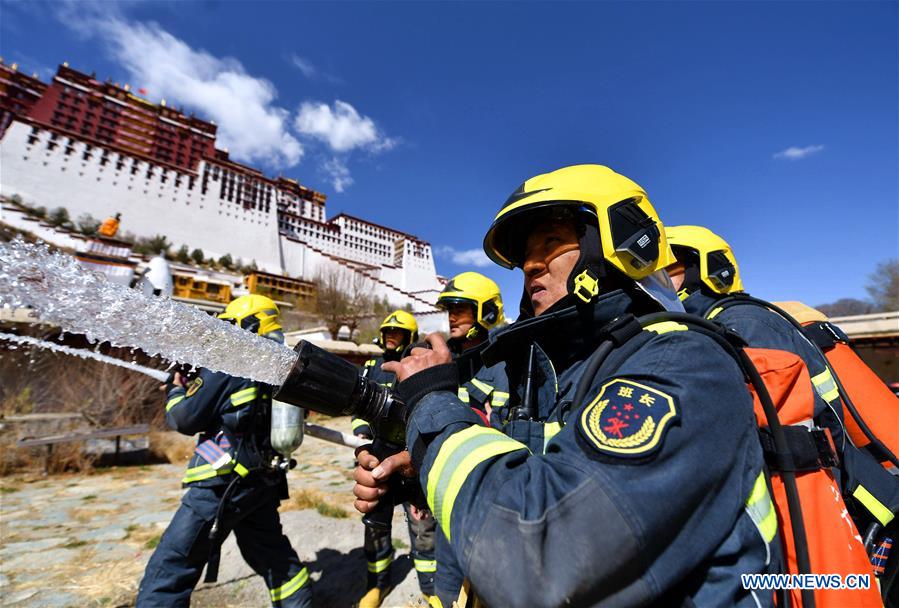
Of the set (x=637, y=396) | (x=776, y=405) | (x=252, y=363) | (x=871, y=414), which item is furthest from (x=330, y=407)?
(x=871, y=414)

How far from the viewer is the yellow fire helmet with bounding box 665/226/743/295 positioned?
3.43 m

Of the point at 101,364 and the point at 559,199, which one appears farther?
the point at 101,364

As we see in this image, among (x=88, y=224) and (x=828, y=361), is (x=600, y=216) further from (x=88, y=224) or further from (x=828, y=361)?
(x=88, y=224)

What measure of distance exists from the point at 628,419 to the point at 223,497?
11.0 ft

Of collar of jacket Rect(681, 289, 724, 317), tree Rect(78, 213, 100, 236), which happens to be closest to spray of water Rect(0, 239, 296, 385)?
collar of jacket Rect(681, 289, 724, 317)

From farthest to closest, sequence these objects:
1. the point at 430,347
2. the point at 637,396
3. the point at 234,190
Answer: the point at 234,190
the point at 430,347
the point at 637,396

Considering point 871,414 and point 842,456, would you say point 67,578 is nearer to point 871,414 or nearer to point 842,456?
point 842,456

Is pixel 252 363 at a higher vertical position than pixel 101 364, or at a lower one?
lower

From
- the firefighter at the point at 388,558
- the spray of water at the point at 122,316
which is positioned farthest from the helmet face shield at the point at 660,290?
the firefighter at the point at 388,558

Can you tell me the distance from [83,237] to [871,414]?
46730mm

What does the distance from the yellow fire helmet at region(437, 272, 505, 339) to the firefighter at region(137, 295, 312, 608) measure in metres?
2.18

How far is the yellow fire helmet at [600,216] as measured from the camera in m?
1.51

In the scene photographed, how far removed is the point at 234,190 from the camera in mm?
53469

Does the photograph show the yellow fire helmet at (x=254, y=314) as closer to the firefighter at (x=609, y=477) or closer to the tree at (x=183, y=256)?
the firefighter at (x=609, y=477)
